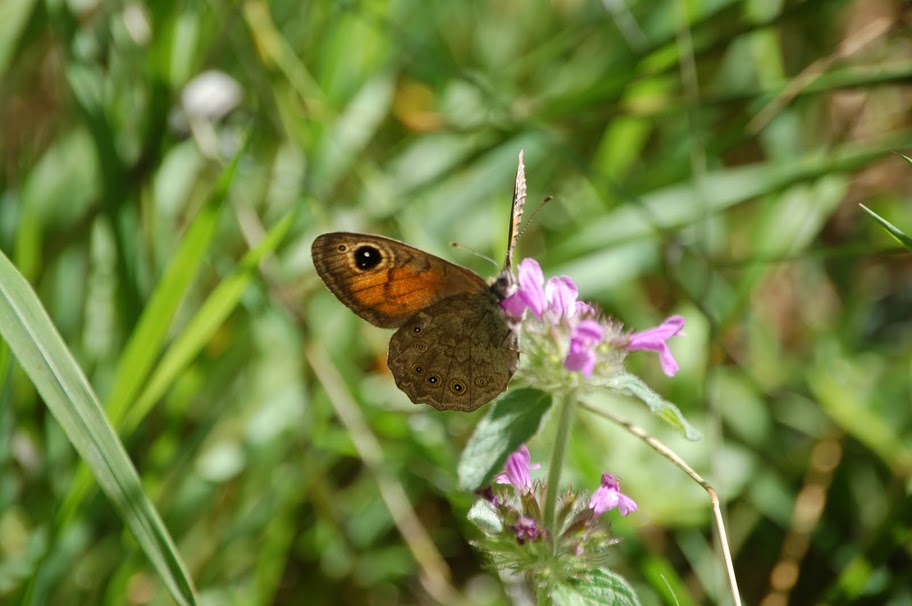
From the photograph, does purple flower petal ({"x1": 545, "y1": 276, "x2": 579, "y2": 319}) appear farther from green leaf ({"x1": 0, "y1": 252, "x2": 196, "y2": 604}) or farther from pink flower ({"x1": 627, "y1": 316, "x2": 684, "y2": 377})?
green leaf ({"x1": 0, "y1": 252, "x2": 196, "y2": 604})

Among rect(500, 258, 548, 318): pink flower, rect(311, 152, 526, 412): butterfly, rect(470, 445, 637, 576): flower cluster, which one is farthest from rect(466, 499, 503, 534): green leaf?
rect(500, 258, 548, 318): pink flower

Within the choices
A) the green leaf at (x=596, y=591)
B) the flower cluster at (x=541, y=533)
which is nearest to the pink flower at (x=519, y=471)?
the flower cluster at (x=541, y=533)

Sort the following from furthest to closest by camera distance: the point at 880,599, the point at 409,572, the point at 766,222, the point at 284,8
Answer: the point at 284,8 < the point at 766,222 < the point at 409,572 < the point at 880,599

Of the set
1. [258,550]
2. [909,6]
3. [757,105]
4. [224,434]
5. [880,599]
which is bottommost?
[880,599]

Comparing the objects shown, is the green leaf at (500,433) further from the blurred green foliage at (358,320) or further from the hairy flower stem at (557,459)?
the blurred green foliage at (358,320)

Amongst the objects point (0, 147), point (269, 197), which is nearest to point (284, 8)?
point (269, 197)

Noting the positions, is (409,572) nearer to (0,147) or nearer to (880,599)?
(880,599)

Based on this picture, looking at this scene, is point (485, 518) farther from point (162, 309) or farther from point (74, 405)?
point (162, 309)
